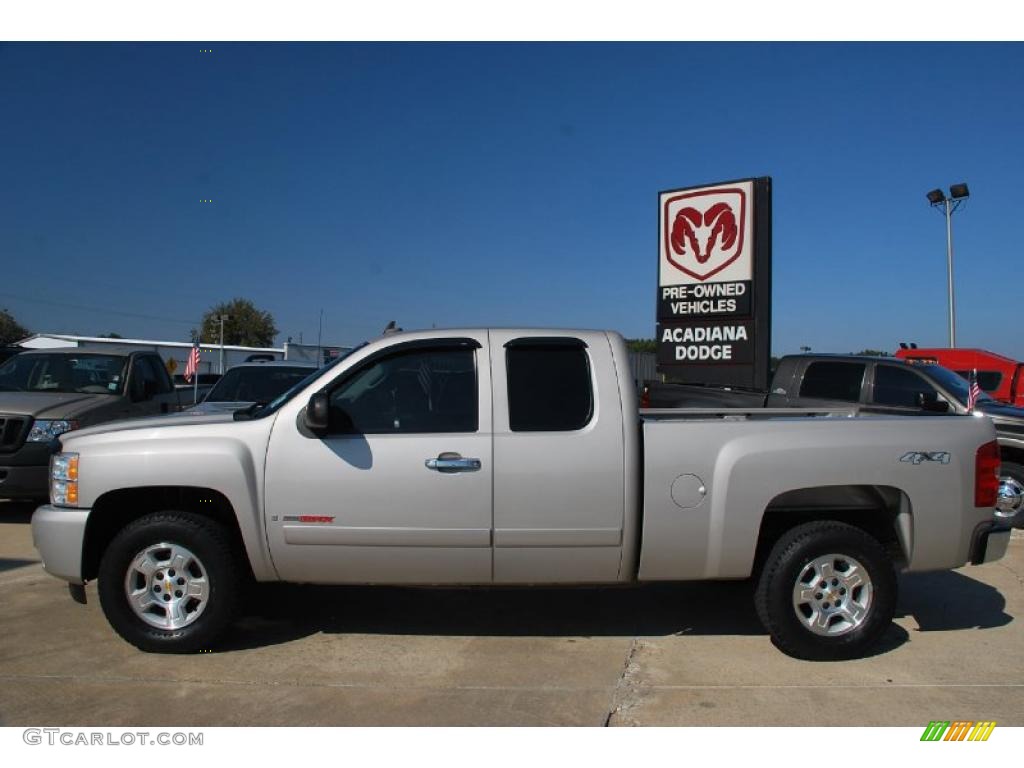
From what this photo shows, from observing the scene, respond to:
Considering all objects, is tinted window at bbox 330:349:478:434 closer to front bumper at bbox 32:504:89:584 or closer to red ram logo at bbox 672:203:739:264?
front bumper at bbox 32:504:89:584

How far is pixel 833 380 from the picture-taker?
8.80 meters

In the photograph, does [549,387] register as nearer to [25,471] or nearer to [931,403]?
[931,403]

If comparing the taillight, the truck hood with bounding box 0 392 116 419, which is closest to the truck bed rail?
the taillight

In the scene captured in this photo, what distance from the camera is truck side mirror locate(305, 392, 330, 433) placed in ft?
14.0

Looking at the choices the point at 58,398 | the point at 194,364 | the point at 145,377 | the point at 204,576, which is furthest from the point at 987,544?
the point at 194,364

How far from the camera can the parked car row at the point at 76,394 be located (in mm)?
7852

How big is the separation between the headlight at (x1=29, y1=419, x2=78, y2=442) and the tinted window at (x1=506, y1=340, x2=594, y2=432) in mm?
5652

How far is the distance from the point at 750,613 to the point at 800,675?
43.9 inches

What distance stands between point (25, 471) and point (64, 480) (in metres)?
3.88

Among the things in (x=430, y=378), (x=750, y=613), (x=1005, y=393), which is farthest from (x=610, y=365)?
(x=1005, y=393)

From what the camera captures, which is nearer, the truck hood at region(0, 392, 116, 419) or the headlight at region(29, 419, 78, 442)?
the headlight at region(29, 419, 78, 442)

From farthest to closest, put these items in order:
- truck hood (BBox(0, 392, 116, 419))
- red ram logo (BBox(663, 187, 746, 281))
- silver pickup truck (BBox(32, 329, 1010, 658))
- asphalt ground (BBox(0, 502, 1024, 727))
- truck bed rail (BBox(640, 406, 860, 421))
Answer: red ram logo (BBox(663, 187, 746, 281)), truck hood (BBox(0, 392, 116, 419)), truck bed rail (BBox(640, 406, 860, 421)), silver pickup truck (BBox(32, 329, 1010, 658)), asphalt ground (BBox(0, 502, 1024, 727))

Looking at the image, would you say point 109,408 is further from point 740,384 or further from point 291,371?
point 740,384

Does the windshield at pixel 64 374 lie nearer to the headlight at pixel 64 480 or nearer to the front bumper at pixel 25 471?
the front bumper at pixel 25 471
